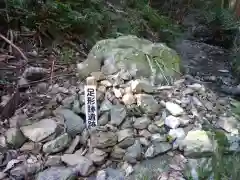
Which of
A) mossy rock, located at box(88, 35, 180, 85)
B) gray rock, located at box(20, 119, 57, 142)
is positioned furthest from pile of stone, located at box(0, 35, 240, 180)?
mossy rock, located at box(88, 35, 180, 85)

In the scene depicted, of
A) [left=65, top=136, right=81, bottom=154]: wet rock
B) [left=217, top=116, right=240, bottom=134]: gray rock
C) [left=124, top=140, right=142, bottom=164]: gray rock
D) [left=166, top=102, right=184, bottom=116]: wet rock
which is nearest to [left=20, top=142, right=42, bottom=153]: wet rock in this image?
[left=65, top=136, right=81, bottom=154]: wet rock

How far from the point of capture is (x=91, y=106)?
2.52m

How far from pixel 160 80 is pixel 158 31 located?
11.2 feet

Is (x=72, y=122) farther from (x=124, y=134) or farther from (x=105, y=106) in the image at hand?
(x=124, y=134)

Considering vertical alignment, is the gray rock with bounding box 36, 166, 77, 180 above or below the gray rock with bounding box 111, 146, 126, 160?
below

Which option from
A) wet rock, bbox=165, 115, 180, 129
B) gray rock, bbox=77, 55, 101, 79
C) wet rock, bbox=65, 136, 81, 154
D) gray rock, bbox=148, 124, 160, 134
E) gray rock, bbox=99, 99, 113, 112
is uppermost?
gray rock, bbox=77, 55, 101, 79

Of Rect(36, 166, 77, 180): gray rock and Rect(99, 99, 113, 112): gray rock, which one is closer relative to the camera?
Rect(36, 166, 77, 180): gray rock

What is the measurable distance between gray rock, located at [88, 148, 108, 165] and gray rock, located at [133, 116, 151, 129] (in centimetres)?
41

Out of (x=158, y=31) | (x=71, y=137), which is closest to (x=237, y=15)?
(x=158, y=31)

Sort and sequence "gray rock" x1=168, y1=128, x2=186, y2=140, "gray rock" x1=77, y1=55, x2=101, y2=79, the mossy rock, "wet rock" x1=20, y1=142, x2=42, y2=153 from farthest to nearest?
the mossy rock → "gray rock" x1=77, y1=55, x2=101, y2=79 → "gray rock" x1=168, y1=128, x2=186, y2=140 → "wet rock" x1=20, y1=142, x2=42, y2=153

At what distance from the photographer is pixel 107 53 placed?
3.39 metres

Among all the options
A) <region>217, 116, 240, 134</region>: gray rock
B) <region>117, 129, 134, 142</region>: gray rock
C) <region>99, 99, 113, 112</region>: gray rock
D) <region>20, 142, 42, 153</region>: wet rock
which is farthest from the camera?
<region>217, 116, 240, 134</region>: gray rock

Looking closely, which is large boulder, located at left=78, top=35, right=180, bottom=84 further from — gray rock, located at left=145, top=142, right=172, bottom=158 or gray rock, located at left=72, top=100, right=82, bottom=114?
gray rock, located at left=145, top=142, right=172, bottom=158

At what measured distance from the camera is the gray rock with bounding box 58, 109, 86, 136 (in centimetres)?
253
